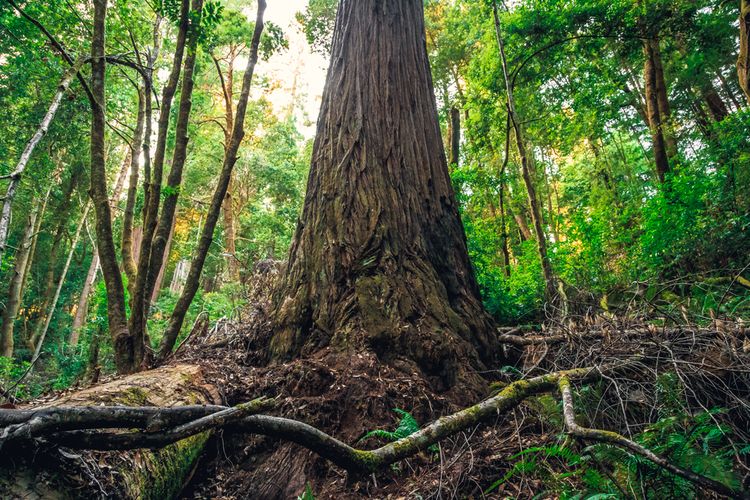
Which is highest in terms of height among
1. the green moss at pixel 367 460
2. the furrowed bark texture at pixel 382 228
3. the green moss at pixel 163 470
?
the furrowed bark texture at pixel 382 228

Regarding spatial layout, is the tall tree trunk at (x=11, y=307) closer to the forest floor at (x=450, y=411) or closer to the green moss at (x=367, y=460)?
the forest floor at (x=450, y=411)

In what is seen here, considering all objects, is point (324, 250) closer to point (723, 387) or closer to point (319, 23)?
Answer: point (723, 387)

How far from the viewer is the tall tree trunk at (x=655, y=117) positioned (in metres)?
8.44

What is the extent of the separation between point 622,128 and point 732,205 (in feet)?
33.0

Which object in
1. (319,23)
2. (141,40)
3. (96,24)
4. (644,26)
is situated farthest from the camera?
(319,23)

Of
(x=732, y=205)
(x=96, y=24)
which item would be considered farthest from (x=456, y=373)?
(x=732, y=205)

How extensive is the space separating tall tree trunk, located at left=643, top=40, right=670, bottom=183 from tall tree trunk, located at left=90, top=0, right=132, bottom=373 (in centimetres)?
1037

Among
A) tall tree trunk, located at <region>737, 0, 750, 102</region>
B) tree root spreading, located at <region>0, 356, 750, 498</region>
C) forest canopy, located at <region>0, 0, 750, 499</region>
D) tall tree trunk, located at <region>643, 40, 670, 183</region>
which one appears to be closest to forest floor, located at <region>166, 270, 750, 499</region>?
forest canopy, located at <region>0, 0, 750, 499</region>

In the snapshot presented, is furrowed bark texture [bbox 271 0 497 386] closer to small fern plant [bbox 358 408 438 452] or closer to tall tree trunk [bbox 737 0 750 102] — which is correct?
small fern plant [bbox 358 408 438 452]

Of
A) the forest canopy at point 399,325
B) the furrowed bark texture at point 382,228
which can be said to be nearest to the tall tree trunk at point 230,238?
the forest canopy at point 399,325

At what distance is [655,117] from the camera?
8648mm

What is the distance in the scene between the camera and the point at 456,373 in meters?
2.43

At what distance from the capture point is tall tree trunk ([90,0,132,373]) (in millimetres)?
3084

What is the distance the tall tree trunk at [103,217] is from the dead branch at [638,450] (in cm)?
330
